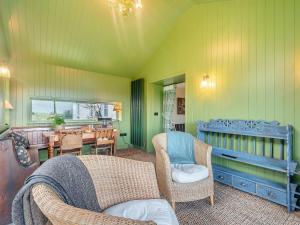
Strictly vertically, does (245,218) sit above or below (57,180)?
below

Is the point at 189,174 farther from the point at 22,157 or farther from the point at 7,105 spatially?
the point at 7,105

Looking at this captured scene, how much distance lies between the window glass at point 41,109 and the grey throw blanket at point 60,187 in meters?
3.43

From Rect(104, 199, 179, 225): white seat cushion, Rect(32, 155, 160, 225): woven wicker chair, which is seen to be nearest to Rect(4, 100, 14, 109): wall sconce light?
Rect(32, 155, 160, 225): woven wicker chair

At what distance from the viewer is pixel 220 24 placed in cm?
298

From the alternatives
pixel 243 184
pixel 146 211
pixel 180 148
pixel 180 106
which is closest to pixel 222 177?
pixel 243 184

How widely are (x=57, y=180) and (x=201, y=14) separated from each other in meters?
3.76

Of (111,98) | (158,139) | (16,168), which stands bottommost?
(16,168)

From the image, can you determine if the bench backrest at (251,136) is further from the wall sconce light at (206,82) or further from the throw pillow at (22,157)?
the throw pillow at (22,157)

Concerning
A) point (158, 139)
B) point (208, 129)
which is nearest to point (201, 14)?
point (208, 129)

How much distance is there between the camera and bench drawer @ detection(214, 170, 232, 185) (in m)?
2.60

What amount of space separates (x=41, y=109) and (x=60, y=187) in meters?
3.82

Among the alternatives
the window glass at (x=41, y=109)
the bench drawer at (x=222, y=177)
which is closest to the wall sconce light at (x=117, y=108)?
the window glass at (x=41, y=109)

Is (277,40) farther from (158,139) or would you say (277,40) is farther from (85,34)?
(85,34)

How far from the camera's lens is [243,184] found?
241cm
